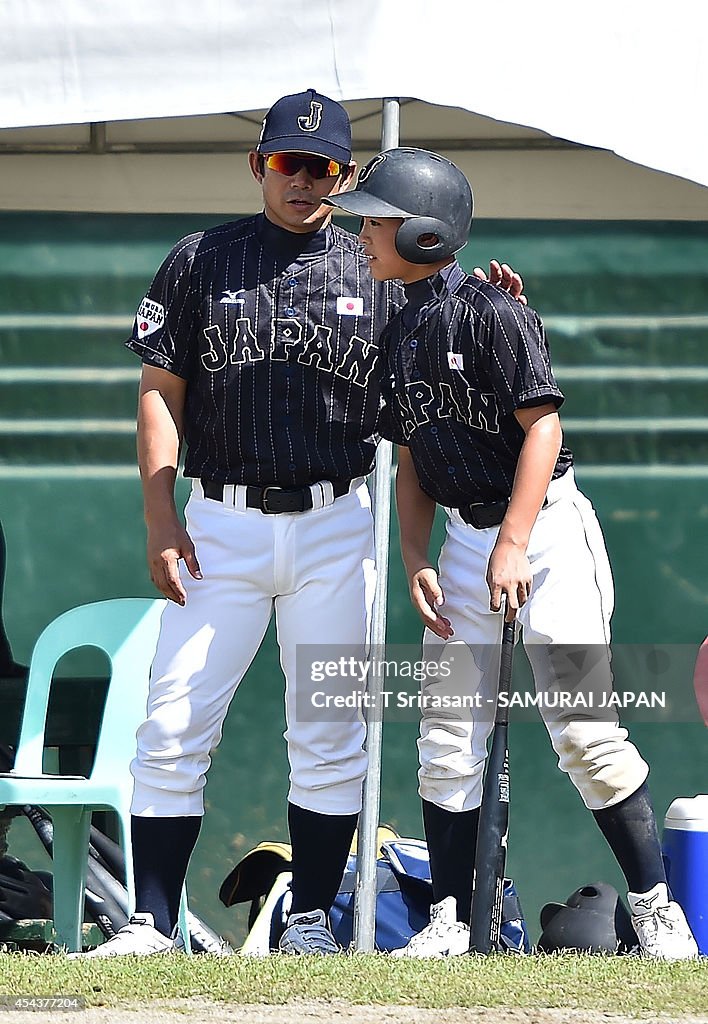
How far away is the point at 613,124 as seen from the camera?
11.2 ft

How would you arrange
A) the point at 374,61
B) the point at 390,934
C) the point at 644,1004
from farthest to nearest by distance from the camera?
the point at 390,934, the point at 374,61, the point at 644,1004

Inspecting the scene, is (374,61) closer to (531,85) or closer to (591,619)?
(531,85)

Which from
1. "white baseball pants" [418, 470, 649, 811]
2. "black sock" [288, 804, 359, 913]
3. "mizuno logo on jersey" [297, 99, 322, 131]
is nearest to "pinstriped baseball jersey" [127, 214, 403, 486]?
"mizuno logo on jersey" [297, 99, 322, 131]

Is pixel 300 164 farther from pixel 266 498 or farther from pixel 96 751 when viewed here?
pixel 96 751

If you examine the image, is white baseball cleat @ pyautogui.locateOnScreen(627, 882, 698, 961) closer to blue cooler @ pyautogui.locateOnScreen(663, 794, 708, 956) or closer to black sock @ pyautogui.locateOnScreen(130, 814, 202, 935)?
blue cooler @ pyautogui.locateOnScreen(663, 794, 708, 956)

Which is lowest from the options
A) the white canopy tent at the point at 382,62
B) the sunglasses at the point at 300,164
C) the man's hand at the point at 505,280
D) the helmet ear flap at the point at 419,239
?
the man's hand at the point at 505,280

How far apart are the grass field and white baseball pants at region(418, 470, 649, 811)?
41 centimetres

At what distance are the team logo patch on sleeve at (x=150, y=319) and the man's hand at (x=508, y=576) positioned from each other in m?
0.86

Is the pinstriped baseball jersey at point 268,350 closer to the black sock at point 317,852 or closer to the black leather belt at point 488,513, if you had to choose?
the black leather belt at point 488,513

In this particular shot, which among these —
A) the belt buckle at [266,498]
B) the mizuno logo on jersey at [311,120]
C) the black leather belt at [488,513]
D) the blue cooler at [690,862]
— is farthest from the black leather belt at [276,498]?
the blue cooler at [690,862]

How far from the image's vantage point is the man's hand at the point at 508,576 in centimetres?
300

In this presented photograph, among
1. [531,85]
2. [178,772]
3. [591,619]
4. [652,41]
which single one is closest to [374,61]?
Answer: [531,85]

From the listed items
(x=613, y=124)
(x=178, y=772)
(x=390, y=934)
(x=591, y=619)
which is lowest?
(x=390, y=934)

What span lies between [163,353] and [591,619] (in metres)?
1.06
